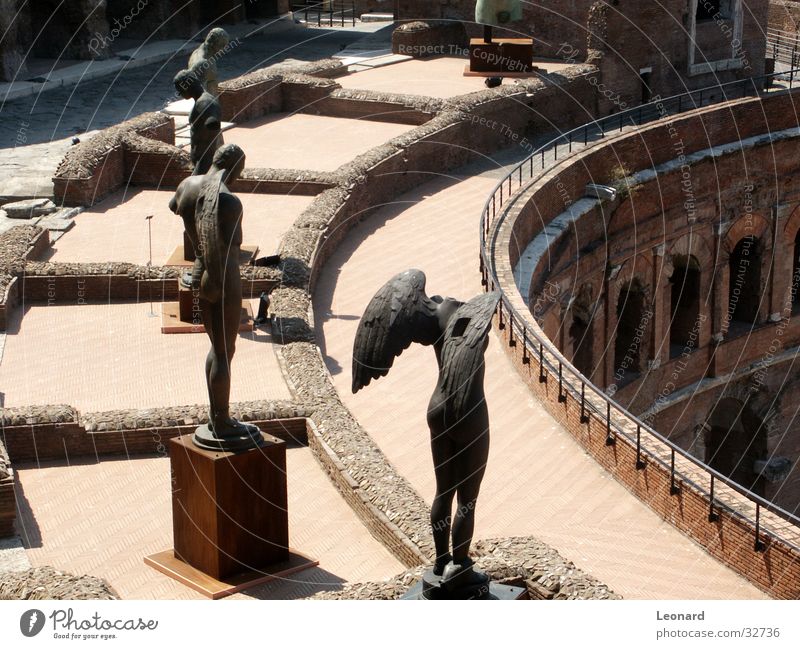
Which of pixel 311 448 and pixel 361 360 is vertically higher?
pixel 361 360

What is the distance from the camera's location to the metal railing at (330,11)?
156 ft

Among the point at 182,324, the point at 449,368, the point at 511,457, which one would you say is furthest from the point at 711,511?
the point at 182,324

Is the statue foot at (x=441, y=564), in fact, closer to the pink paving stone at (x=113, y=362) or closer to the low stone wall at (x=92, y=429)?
the low stone wall at (x=92, y=429)

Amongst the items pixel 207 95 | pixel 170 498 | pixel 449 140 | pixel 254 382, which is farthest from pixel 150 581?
pixel 449 140

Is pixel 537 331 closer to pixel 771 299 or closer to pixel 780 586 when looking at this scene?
pixel 780 586

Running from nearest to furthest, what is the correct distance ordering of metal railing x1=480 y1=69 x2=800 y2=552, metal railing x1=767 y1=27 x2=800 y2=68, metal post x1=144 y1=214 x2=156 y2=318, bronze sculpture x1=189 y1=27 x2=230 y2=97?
metal railing x1=480 y1=69 x2=800 y2=552, metal post x1=144 y1=214 x2=156 y2=318, bronze sculpture x1=189 y1=27 x2=230 y2=97, metal railing x1=767 y1=27 x2=800 y2=68

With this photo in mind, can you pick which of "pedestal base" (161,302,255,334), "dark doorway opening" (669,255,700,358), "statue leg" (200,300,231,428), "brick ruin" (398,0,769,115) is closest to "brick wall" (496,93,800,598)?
"dark doorway opening" (669,255,700,358)

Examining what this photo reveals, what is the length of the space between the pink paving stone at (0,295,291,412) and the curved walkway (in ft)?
3.86

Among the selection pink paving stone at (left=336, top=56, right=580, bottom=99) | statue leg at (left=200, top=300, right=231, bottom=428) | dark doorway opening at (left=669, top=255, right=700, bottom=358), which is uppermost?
pink paving stone at (left=336, top=56, right=580, bottom=99)

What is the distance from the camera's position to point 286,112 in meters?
33.2

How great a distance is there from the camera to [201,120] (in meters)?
20.5

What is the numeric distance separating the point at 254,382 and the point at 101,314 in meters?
3.52

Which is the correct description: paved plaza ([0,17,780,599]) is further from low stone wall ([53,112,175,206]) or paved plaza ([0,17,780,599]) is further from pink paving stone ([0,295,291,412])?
low stone wall ([53,112,175,206])

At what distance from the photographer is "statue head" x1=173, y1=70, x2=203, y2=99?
67.6 feet
